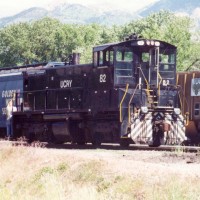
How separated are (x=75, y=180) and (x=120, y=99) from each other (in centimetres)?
644

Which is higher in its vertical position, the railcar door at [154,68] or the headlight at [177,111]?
the railcar door at [154,68]

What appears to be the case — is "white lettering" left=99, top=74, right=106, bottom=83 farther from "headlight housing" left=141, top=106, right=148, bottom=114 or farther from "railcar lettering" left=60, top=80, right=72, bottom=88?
"railcar lettering" left=60, top=80, right=72, bottom=88

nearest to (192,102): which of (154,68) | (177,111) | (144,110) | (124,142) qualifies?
(177,111)

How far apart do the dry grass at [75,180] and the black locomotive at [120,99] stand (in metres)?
3.54

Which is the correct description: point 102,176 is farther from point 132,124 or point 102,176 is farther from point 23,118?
point 23,118

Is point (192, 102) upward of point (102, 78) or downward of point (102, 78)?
downward

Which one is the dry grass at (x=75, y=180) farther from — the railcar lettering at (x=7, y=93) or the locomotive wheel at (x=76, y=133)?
the railcar lettering at (x=7, y=93)

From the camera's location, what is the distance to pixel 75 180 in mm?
15484

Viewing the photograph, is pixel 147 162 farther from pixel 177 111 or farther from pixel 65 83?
pixel 65 83

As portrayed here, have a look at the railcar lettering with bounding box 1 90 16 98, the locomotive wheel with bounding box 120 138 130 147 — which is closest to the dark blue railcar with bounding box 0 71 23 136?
the railcar lettering with bounding box 1 90 16 98

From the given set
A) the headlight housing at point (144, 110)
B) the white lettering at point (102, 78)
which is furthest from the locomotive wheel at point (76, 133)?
the headlight housing at point (144, 110)

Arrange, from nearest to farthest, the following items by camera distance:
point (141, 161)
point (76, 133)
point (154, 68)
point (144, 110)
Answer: point (141, 161) → point (144, 110) → point (154, 68) → point (76, 133)

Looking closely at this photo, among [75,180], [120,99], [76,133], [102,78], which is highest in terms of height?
[102,78]

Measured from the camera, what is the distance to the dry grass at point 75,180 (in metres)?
12.0
